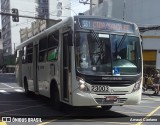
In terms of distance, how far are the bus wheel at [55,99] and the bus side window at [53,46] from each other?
1.15 m

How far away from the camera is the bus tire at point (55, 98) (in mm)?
12702

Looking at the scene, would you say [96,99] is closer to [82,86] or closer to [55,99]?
[82,86]

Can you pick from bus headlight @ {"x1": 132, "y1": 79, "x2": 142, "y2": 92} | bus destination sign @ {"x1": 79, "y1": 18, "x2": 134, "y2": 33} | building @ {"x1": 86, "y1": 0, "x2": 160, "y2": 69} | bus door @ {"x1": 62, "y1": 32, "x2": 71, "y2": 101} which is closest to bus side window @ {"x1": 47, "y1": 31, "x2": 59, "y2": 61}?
bus door @ {"x1": 62, "y1": 32, "x2": 71, "y2": 101}

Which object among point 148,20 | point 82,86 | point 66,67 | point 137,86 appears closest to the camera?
point 82,86

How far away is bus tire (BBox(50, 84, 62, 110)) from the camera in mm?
12702

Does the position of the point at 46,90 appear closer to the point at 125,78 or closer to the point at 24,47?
the point at 125,78

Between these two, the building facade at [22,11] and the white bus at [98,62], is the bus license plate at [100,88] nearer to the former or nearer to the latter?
the white bus at [98,62]

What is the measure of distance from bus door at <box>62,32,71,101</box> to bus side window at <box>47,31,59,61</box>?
80 cm

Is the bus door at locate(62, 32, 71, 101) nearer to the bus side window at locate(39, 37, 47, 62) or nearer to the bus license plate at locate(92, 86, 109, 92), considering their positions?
the bus license plate at locate(92, 86, 109, 92)

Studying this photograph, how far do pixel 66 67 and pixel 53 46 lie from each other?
1836mm

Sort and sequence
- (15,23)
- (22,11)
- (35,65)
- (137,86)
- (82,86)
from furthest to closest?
(15,23), (22,11), (35,65), (137,86), (82,86)

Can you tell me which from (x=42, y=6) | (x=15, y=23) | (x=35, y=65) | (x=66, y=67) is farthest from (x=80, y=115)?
(x=42, y=6)

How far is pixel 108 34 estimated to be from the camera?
1129 cm

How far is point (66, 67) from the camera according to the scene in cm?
1164
